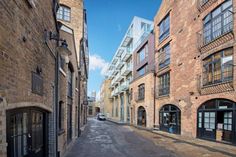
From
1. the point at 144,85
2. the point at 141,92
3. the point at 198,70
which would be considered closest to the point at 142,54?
the point at 144,85

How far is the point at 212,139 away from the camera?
13.9m

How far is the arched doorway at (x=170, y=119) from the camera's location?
61.1 feet

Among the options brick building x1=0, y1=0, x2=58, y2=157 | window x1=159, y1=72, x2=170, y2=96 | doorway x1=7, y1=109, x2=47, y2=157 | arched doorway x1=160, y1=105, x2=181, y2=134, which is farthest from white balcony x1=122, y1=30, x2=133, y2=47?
doorway x1=7, y1=109, x2=47, y2=157

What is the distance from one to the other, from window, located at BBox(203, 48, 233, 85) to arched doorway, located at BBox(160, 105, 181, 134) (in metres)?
5.29

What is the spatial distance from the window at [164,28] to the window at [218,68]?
308 inches

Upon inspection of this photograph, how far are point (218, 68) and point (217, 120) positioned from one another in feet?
Result: 12.2

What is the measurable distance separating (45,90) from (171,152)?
7.82 metres

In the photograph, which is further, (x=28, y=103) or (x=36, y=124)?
(x=36, y=124)

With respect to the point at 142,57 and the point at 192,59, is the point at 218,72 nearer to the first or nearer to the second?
the point at 192,59

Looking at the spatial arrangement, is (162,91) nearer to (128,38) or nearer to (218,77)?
(218,77)

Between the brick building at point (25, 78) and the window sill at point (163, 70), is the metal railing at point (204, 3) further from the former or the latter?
the brick building at point (25, 78)

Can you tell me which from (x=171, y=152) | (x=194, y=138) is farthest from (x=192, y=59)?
(x=171, y=152)

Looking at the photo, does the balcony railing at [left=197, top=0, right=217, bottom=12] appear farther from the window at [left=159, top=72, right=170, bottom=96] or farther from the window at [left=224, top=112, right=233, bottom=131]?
the window at [left=224, top=112, right=233, bottom=131]

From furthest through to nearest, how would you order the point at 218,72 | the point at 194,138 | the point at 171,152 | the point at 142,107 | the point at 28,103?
1. the point at 142,107
2. the point at 194,138
3. the point at 218,72
4. the point at 171,152
5. the point at 28,103
